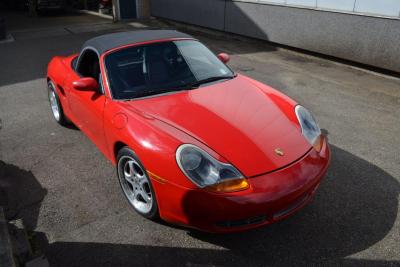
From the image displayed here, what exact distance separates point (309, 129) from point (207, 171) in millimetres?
1221

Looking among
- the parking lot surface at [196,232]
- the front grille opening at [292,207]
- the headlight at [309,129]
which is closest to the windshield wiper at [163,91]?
the parking lot surface at [196,232]

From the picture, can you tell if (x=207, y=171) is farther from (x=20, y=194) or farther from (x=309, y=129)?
Answer: (x=20, y=194)

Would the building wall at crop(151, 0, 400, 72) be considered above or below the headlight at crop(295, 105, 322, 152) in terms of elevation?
above

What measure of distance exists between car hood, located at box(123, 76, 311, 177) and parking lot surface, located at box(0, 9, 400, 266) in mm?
709

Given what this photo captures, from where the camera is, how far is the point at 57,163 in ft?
13.7

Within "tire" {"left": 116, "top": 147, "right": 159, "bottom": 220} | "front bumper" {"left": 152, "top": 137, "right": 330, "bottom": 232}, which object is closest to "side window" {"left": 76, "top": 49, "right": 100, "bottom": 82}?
"tire" {"left": 116, "top": 147, "right": 159, "bottom": 220}

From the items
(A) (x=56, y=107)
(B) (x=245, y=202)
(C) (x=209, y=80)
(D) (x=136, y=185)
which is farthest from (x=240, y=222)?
(A) (x=56, y=107)

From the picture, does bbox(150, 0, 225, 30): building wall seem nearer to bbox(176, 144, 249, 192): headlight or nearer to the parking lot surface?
the parking lot surface

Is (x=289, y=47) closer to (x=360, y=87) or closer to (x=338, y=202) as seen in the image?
(x=360, y=87)

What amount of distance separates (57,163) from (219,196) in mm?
2505

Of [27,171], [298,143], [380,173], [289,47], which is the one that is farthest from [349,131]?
[289,47]

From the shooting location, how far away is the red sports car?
8.50 feet

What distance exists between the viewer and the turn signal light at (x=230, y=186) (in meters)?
2.54

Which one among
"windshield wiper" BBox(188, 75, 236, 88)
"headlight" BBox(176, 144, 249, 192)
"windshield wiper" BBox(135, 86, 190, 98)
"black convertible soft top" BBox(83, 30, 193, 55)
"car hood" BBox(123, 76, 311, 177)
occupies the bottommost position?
"headlight" BBox(176, 144, 249, 192)
